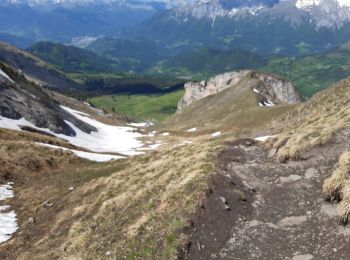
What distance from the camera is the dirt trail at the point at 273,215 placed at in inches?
830

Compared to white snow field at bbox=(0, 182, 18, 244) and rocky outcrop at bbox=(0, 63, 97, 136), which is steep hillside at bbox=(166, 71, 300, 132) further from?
white snow field at bbox=(0, 182, 18, 244)

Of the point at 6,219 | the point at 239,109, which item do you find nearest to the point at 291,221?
the point at 6,219

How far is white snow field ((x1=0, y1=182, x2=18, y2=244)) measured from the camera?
106 ft

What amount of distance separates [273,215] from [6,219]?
2284 centimetres

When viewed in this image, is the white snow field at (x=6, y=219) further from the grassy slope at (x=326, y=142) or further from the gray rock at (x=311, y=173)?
the gray rock at (x=311, y=173)

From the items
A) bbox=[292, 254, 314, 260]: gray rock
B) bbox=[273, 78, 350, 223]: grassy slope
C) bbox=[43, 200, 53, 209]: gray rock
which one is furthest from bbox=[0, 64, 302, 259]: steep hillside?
bbox=[273, 78, 350, 223]: grassy slope

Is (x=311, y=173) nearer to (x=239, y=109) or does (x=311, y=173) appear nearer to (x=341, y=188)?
(x=341, y=188)

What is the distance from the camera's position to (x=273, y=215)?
977 inches

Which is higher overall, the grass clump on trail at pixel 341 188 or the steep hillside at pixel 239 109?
the grass clump on trail at pixel 341 188

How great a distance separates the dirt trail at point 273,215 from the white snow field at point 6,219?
16.4m

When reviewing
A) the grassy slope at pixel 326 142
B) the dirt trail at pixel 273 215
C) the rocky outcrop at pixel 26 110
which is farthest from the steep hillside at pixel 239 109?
the dirt trail at pixel 273 215

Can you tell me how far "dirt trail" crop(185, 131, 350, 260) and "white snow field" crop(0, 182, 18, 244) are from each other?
644 inches

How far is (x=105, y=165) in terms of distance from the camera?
54.7m

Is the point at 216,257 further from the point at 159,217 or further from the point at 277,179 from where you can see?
the point at 277,179
